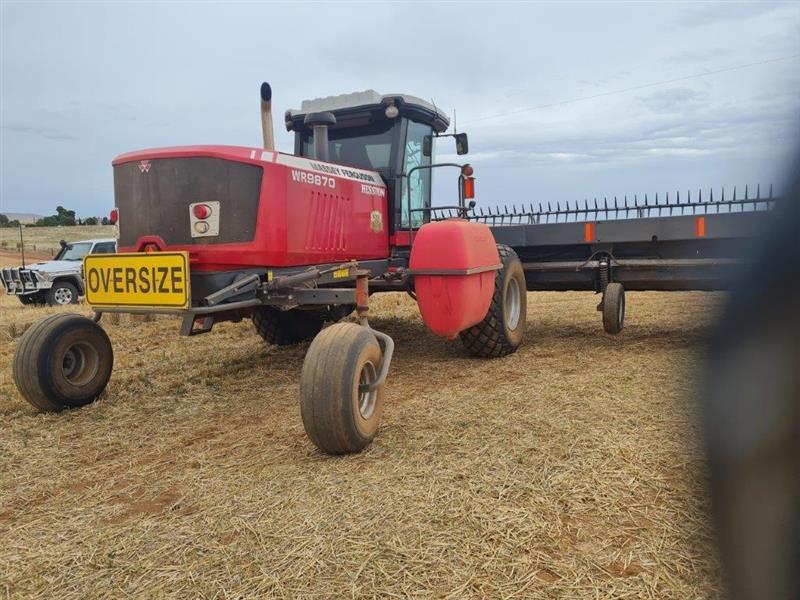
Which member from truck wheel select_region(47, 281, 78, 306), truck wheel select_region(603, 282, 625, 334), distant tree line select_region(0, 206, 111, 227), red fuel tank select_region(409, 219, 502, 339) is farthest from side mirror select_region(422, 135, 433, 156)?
distant tree line select_region(0, 206, 111, 227)

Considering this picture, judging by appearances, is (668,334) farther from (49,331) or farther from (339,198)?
(49,331)

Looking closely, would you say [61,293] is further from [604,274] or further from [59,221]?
[59,221]

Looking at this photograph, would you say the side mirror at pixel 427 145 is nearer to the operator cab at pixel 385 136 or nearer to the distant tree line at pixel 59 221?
the operator cab at pixel 385 136

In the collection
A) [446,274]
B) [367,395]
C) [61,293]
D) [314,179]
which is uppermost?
[314,179]

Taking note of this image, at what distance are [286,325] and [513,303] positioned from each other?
2.38 meters

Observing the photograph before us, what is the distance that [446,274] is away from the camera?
4.30 m

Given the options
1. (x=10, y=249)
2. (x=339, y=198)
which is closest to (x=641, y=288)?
(x=339, y=198)

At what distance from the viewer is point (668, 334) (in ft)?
20.5

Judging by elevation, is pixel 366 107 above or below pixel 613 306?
above

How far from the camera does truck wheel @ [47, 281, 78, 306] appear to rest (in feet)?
43.1

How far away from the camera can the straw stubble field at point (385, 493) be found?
192 centimetres

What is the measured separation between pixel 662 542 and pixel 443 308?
2.48 meters

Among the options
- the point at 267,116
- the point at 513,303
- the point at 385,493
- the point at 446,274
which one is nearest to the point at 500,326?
the point at 513,303

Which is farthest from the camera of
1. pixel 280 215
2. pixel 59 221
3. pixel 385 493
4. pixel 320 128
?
pixel 59 221
